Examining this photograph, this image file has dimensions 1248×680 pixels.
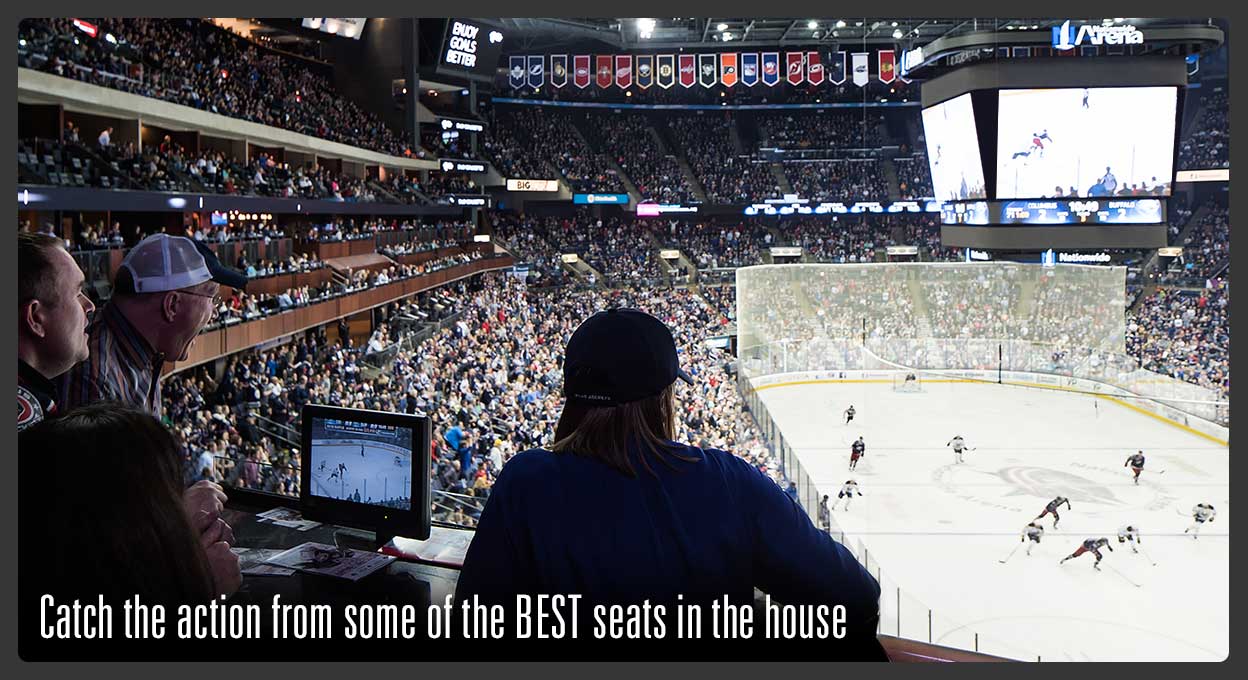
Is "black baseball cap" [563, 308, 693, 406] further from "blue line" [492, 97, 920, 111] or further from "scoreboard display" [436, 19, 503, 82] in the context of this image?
"scoreboard display" [436, 19, 503, 82]

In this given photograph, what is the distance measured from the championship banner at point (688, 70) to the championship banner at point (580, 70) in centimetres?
123

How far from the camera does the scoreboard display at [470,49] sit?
19141 millimetres

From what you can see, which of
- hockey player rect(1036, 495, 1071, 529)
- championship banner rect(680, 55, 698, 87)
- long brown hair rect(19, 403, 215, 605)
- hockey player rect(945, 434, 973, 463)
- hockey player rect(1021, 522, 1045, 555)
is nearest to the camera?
long brown hair rect(19, 403, 215, 605)

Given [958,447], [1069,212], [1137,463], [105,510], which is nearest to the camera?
[105,510]

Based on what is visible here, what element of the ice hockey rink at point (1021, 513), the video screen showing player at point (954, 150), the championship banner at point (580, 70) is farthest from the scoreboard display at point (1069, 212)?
the championship banner at point (580, 70)

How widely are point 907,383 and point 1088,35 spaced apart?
5.67 m

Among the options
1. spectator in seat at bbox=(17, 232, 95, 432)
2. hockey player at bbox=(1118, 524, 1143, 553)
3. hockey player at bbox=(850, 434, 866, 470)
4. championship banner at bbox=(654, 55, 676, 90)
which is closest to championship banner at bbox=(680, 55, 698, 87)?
championship banner at bbox=(654, 55, 676, 90)

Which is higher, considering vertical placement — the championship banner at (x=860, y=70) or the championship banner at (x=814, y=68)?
the championship banner at (x=814, y=68)

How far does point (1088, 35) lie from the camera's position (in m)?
10.7

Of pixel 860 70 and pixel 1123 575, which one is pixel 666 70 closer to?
pixel 860 70

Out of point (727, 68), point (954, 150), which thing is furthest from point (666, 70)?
point (954, 150)

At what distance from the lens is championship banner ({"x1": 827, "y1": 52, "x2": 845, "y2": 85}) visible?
13.7m

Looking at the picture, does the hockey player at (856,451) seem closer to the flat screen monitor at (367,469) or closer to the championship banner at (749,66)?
the championship banner at (749,66)

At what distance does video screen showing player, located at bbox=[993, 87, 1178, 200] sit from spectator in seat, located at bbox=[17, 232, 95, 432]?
445 inches
